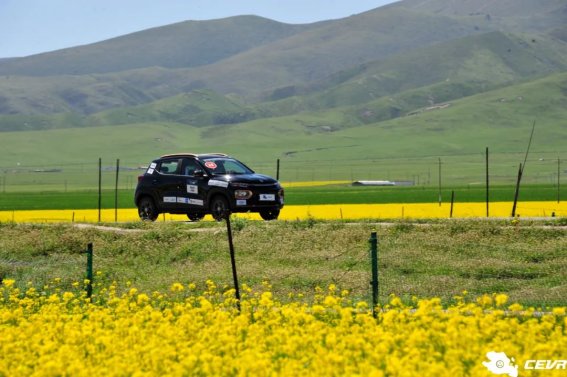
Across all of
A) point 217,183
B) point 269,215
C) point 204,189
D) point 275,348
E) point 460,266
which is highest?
point 217,183

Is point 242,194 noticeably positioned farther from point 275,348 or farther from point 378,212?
point 378,212

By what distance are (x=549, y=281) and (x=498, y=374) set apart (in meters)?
10.2

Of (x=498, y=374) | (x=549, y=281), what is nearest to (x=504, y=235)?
(x=549, y=281)

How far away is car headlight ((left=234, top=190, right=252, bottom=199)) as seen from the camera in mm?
24203

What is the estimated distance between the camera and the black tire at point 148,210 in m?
26.4

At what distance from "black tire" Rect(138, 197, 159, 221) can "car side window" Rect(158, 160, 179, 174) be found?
1021 millimetres

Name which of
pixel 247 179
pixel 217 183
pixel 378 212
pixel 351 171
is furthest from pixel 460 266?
pixel 351 171

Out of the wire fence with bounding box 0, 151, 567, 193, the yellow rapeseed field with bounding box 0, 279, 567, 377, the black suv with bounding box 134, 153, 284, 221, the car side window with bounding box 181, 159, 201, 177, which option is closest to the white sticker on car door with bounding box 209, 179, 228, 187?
the black suv with bounding box 134, 153, 284, 221

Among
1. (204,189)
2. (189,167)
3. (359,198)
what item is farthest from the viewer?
(359,198)

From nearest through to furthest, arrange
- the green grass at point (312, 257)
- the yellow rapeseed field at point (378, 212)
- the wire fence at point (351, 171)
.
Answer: the green grass at point (312, 257) < the yellow rapeseed field at point (378, 212) < the wire fence at point (351, 171)

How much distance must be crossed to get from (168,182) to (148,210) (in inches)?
55.1

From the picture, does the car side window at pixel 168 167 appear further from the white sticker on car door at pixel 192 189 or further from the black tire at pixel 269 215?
the black tire at pixel 269 215

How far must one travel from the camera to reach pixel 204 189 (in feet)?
81.5

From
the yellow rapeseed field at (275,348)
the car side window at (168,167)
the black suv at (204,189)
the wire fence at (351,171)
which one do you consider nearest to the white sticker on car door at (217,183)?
the black suv at (204,189)
